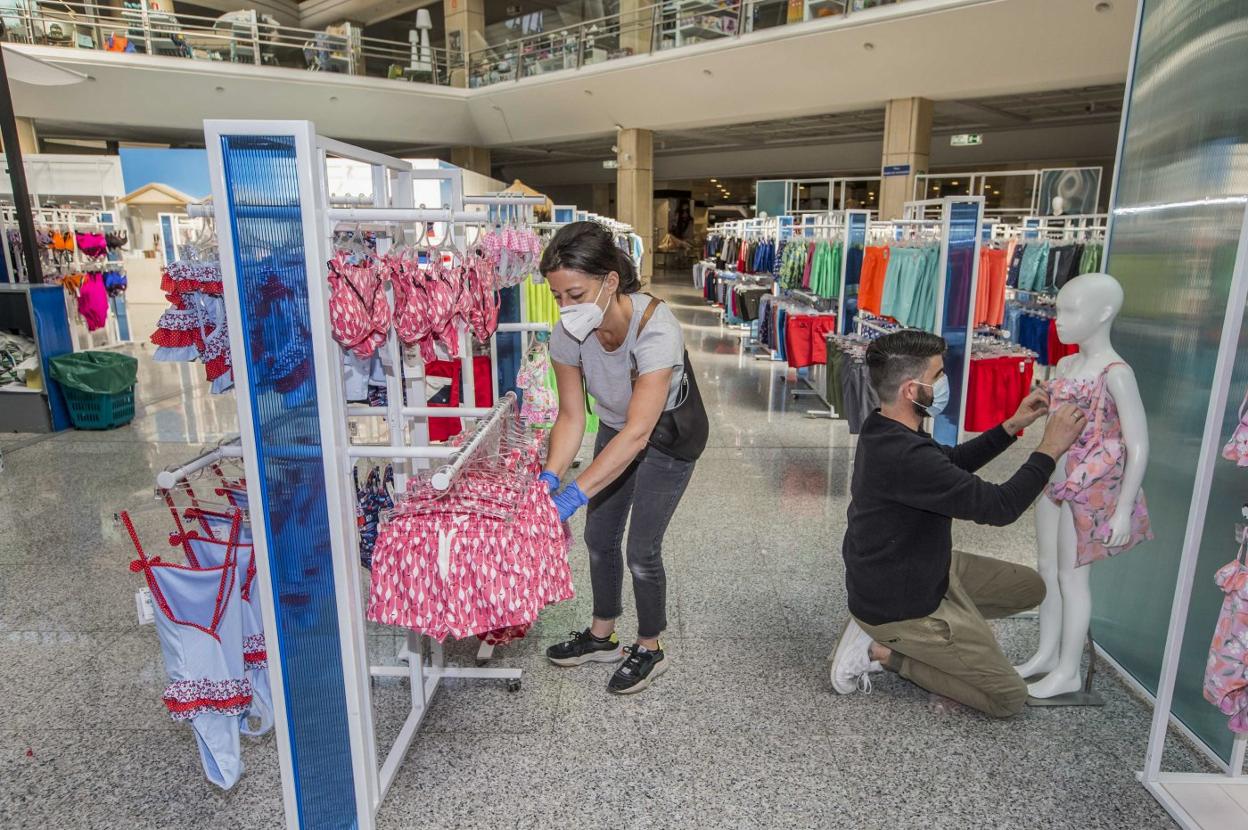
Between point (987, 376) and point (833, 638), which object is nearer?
point (833, 638)

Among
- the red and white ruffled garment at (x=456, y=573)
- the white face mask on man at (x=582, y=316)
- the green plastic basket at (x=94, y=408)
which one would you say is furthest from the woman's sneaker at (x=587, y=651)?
the green plastic basket at (x=94, y=408)

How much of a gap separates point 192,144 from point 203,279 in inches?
851

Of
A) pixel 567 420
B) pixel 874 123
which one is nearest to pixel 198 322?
pixel 567 420

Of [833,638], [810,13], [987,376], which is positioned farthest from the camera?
[810,13]

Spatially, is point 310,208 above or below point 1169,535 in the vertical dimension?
above

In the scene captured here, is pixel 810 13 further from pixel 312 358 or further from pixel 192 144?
pixel 192 144

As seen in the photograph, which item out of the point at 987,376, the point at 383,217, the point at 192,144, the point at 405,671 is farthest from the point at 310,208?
the point at 192,144

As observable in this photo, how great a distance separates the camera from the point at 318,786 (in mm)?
1854

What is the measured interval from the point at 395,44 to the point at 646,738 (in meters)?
18.2

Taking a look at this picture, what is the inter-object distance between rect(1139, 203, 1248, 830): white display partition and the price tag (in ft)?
8.81

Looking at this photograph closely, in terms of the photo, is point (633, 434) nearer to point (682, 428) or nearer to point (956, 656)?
point (682, 428)

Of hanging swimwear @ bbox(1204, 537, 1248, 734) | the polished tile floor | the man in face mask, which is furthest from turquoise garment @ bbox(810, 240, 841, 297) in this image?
hanging swimwear @ bbox(1204, 537, 1248, 734)

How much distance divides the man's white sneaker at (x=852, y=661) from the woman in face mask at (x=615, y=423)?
603 millimetres

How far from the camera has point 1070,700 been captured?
2559 mm
